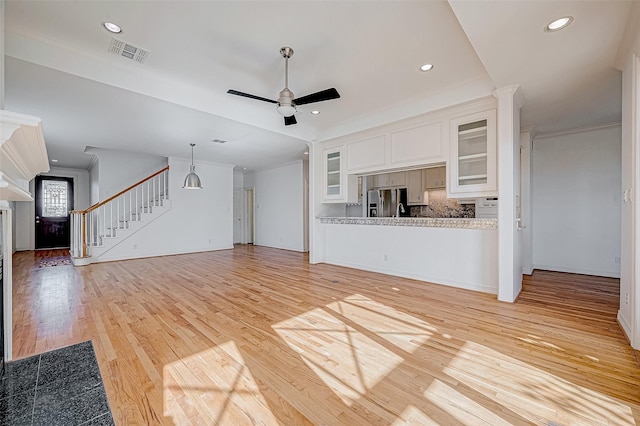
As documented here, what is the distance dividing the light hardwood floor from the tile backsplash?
2.44 m

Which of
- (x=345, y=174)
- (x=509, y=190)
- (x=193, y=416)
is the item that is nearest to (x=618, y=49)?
(x=509, y=190)

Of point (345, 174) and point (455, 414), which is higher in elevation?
point (345, 174)

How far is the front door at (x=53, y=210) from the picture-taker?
8.63 meters

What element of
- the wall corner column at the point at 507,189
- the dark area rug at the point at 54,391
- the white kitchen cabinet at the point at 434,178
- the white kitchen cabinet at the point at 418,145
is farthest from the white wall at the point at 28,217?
the wall corner column at the point at 507,189

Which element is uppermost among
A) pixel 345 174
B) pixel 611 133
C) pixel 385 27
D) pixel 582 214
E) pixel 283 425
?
pixel 385 27

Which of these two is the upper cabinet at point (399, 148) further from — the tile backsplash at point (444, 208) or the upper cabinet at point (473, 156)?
the tile backsplash at point (444, 208)

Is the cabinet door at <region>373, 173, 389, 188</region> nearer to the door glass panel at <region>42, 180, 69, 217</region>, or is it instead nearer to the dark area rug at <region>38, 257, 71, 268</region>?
the dark area rug at <region>38, 257, 71, 268</region>

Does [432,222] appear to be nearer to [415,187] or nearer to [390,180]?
[415,187]

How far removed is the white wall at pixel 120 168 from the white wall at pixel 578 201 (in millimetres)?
9211

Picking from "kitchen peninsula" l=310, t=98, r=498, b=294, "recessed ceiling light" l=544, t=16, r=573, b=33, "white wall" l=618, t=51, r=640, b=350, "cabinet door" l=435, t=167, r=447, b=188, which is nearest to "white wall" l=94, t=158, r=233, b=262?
"kitchen peninsula" l=310, t=98, r=498, b=294

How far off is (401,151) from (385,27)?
2.24 meters

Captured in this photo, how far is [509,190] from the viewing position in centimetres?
338

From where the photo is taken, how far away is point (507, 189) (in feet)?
11.1

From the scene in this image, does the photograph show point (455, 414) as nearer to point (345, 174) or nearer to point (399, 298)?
point (399, 298)
